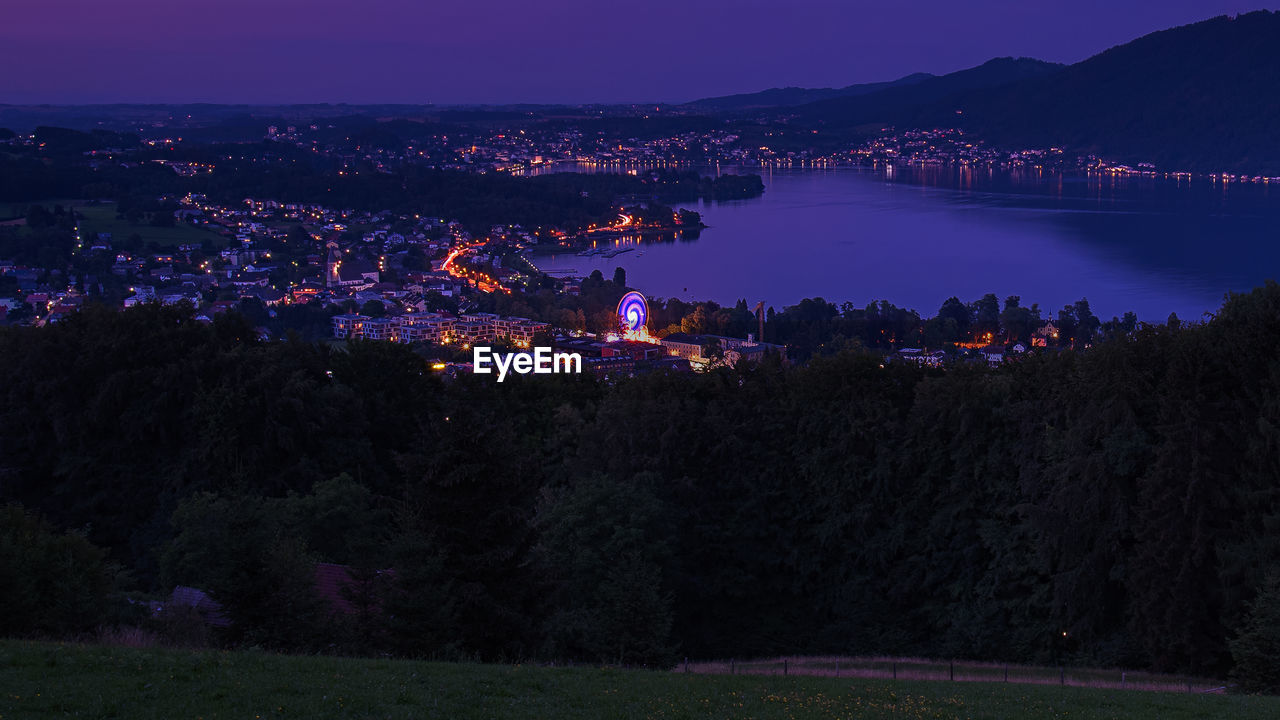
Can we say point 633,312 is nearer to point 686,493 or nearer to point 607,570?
point 686,493

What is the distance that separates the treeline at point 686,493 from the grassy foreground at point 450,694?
2022mm

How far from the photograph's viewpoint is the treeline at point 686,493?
8.97 metres

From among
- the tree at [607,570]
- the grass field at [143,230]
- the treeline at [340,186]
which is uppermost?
the treeline at [340,186]

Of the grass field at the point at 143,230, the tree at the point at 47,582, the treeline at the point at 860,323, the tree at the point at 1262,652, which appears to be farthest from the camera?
the grass field at the point at 143,230

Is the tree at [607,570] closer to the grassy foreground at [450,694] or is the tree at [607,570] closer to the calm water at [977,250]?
the grassy foreground at [450,694]

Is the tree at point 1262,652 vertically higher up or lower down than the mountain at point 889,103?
lower down

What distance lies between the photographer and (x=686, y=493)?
15.1 m

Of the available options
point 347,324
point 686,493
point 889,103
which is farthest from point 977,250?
point 889,103

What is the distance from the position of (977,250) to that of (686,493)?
2398 inches

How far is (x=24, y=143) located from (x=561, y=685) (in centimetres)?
A: 9457

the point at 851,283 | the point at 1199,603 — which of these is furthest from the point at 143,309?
the point at 851,283

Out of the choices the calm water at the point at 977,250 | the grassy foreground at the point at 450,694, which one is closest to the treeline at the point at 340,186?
the calm water at the point at 977,250

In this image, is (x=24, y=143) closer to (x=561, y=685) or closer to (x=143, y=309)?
(x=143, y=309)

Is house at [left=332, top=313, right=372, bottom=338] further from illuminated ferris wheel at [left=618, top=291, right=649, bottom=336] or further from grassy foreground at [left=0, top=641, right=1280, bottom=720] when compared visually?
grassy foreground at [left=0, top=641, right=1280, bottom=720]
